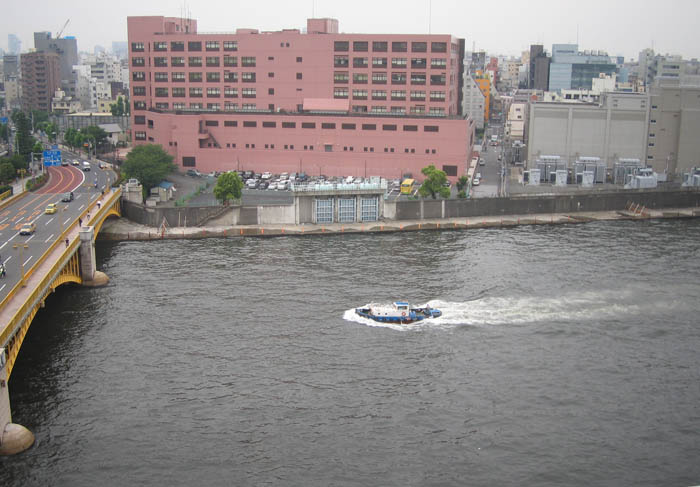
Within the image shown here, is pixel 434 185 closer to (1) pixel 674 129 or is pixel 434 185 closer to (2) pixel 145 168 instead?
(2) pixel 145 168

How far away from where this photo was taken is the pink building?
9825 cm

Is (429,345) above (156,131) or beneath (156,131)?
beneath

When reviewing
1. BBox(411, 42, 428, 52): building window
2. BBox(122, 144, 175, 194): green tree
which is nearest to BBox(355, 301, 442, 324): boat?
BBox(122, 144, 175, 194): green tree

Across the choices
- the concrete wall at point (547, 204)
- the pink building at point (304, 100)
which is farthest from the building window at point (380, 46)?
the concrete wall at point (547, 204)

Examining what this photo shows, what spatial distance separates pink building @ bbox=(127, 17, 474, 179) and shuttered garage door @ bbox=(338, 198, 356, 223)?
20.0 meters

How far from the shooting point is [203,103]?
109m

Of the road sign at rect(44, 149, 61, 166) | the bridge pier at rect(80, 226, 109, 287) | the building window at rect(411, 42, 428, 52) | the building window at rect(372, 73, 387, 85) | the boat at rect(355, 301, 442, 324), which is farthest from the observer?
the building window at rect(372, 73, 387, 85)

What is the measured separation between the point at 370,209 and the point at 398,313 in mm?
32377

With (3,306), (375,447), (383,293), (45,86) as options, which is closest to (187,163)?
(383,293)

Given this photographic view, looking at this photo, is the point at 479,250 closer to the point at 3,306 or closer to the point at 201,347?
the point at 201,347

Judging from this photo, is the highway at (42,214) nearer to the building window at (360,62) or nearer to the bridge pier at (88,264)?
the bridge pier at (88,264)

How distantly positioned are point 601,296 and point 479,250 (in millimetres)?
16006

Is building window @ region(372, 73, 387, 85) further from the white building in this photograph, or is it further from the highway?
the white building

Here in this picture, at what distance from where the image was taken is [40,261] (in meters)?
49.7
